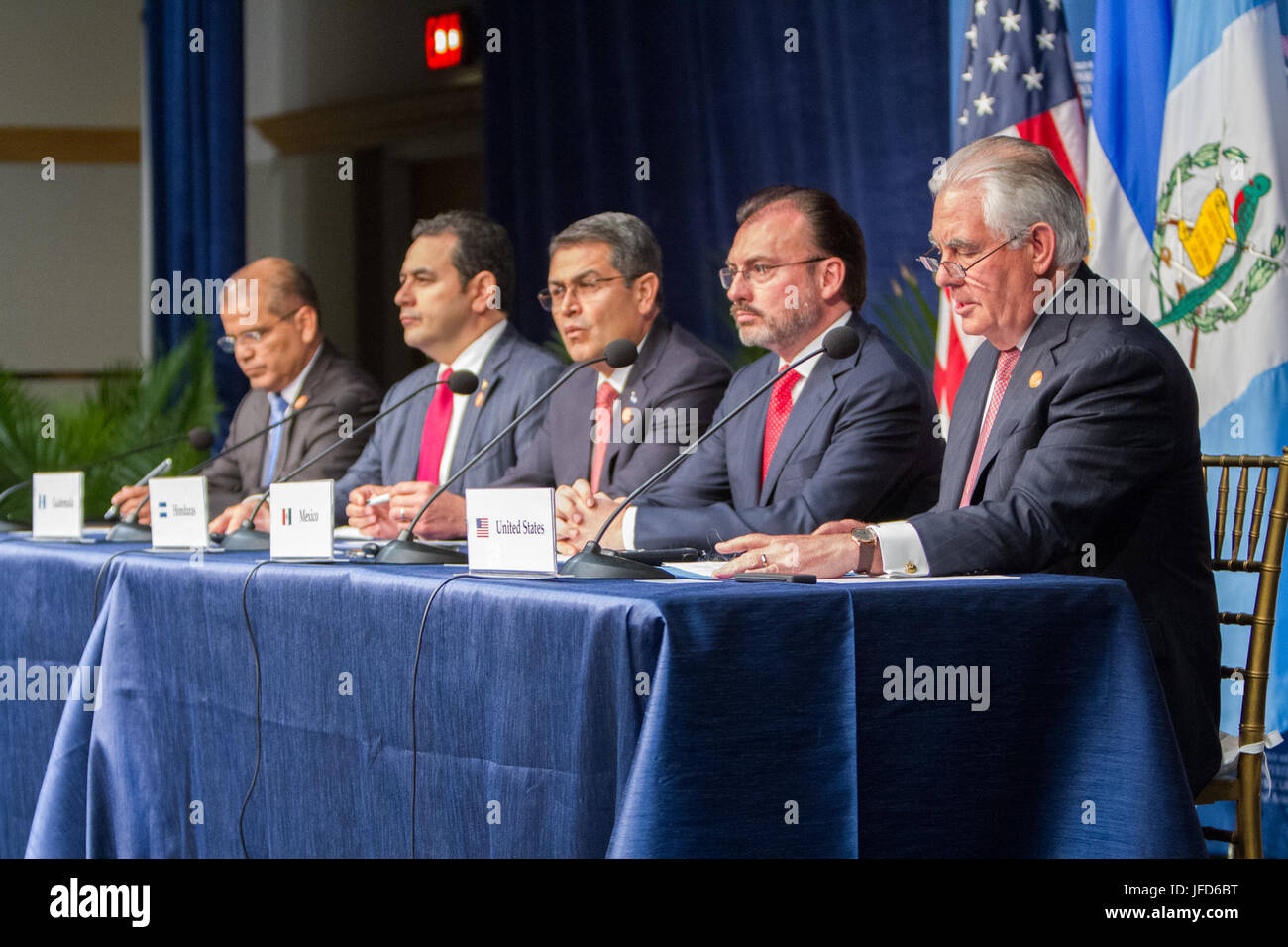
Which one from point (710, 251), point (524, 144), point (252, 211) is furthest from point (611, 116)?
point (252, 211)

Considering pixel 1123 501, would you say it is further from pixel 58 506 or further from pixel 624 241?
pixel 58 506

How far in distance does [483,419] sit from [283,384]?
118 centimetres

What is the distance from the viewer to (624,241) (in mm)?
3641

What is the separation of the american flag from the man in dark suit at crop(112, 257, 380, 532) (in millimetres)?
1703

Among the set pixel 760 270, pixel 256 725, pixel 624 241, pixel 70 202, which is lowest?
pixel 256 725

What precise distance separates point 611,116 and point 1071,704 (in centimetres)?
385

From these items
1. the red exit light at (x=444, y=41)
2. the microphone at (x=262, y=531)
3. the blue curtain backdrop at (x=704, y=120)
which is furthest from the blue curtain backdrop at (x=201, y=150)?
the microphone at (x=262, y=531)

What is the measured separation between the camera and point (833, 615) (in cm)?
176

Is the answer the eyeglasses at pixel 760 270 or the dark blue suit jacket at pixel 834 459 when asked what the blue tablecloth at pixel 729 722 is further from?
the eyeglasses at pixel 760 270

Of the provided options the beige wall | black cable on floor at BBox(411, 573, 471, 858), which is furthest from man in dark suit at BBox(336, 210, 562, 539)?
the beige wall

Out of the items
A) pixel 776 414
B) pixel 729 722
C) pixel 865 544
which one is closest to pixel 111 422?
pixel 776 414

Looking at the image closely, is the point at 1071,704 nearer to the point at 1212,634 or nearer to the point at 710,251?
the point at 1212,634

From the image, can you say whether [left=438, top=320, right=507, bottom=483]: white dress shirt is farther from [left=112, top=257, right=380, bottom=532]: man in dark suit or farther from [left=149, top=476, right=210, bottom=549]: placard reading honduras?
[left=149, top=476, right=210, bottom=549]: placard reading honduras

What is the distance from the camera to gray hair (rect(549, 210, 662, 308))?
3.63 meters
